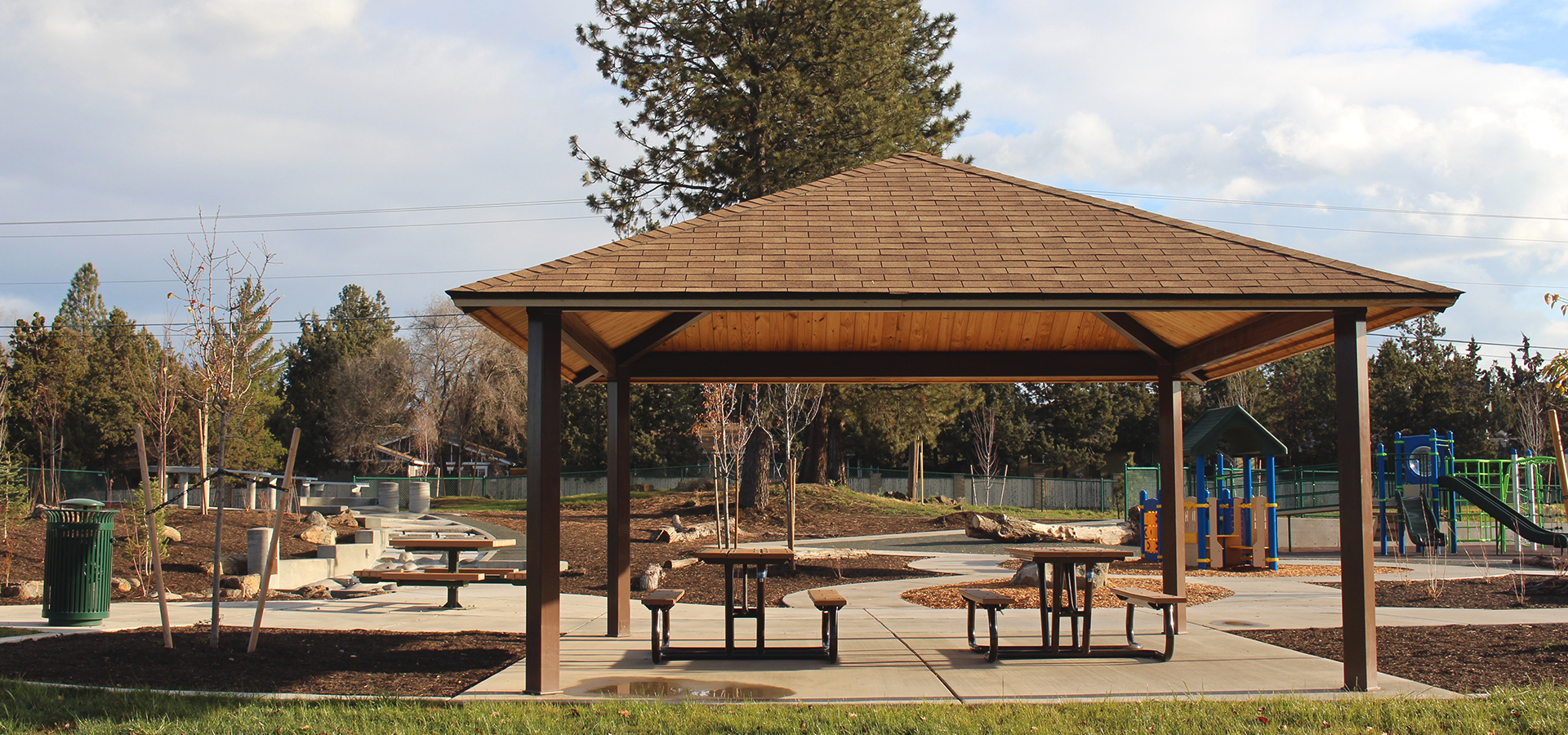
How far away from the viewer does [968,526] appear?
2156 centimetres

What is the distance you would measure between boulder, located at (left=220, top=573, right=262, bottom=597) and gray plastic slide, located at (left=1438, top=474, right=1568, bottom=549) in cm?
1924

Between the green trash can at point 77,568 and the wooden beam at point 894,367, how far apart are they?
5.43 metres

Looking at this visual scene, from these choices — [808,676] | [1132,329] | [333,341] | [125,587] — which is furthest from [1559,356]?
[333,341]

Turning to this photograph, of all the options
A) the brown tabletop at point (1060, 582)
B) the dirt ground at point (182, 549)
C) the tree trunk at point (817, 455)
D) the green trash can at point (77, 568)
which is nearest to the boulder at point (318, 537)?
the dirt ground at point (182, 549)

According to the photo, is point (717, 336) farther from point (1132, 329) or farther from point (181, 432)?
point (181, 432)

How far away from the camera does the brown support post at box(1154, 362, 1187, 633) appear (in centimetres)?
934

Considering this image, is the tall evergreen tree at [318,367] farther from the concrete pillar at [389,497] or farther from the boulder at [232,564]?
the boulder at [232,564]

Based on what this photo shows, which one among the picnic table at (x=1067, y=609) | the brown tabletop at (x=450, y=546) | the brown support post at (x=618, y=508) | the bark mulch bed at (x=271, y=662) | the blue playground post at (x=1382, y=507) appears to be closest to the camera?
the bark mulch bed at (x=271, y=662)

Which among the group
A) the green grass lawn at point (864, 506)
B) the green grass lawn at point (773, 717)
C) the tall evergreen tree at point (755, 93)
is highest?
the tall evergreen tree at point (755, 93)

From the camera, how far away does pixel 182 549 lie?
52.5ft

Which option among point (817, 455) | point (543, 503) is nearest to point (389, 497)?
point (817, 455)

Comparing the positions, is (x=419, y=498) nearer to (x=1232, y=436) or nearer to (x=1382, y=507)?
(x=1232, y=436)

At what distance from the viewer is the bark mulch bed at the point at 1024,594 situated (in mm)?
12094

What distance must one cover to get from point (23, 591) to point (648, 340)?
8936 mm
